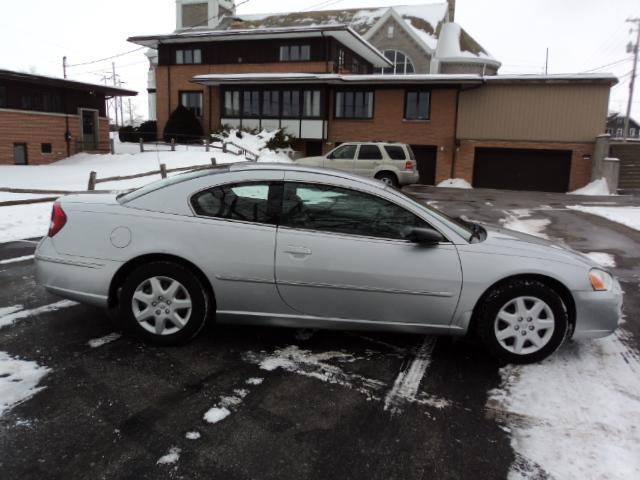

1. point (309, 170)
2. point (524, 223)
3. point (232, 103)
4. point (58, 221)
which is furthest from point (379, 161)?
point (232, 103)

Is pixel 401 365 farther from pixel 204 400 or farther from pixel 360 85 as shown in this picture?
pixel 360 85

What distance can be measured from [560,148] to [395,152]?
39.0 feet

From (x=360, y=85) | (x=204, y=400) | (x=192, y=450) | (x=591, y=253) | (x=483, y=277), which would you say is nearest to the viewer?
(x=192, y=450)

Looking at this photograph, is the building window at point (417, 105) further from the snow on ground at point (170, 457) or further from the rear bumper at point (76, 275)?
the snow on ground at point (170, 457)

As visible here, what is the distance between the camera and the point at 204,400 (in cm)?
335

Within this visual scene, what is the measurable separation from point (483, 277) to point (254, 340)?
1.95 meters

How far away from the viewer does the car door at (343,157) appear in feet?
58.9

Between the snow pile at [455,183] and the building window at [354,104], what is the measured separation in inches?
215

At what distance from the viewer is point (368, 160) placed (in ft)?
58.6

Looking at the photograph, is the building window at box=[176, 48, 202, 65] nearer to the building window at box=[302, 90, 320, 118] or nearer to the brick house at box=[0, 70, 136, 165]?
the brick house at box=[0, 70, 136, 165]

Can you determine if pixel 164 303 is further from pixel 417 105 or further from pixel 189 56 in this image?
pixel 189 56

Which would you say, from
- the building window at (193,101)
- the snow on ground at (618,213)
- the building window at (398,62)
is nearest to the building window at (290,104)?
the building window at (193,101)

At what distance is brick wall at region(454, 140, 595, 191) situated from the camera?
25.1 m

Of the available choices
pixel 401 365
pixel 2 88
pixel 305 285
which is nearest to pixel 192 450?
pixel 305 285
